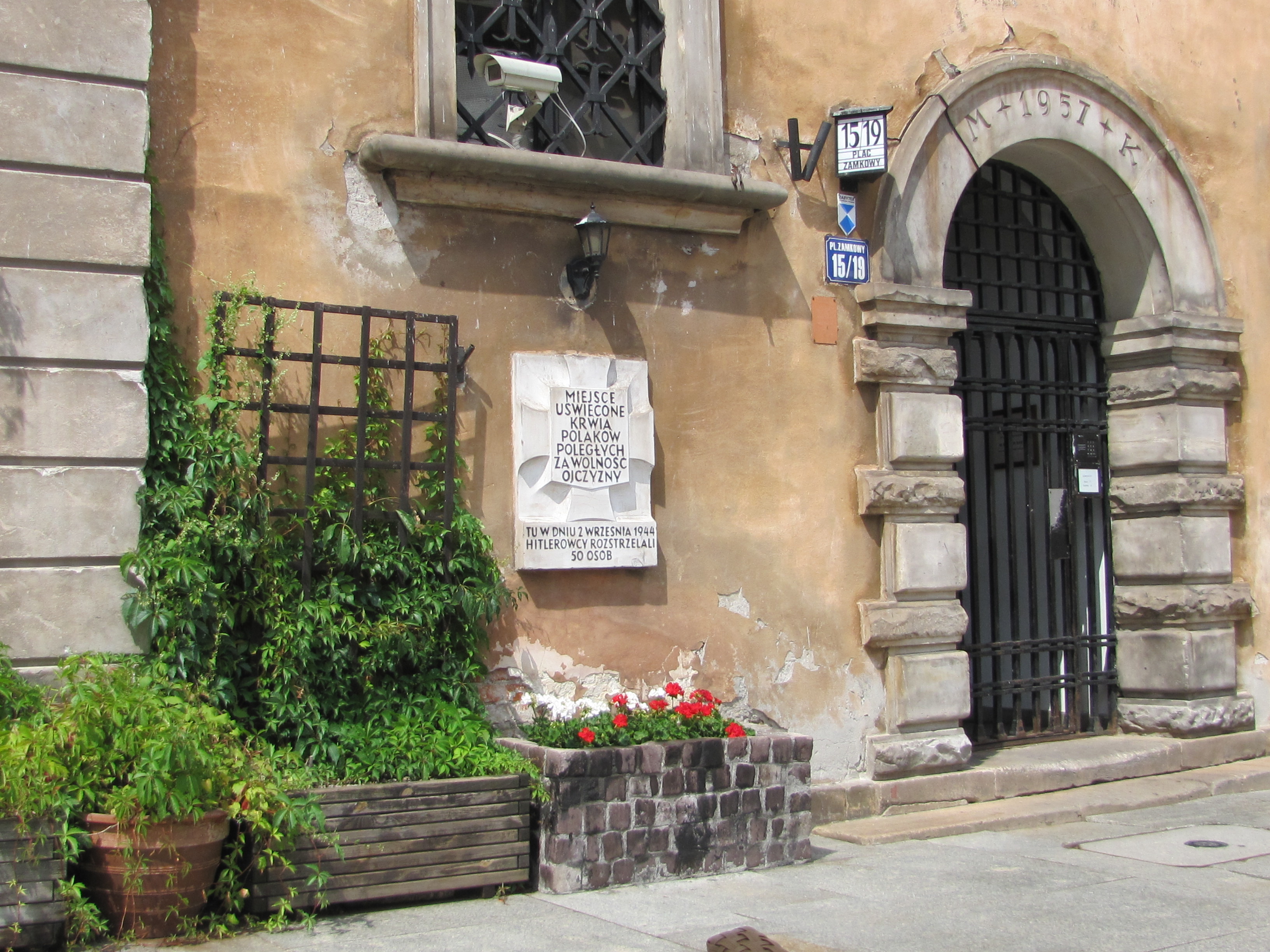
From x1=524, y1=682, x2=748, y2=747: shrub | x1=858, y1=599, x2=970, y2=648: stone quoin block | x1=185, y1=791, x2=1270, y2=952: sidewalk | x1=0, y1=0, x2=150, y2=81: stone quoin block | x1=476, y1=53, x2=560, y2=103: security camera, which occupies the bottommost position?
x1=185, y1=791, x2=1270, y2=952: sidewalk

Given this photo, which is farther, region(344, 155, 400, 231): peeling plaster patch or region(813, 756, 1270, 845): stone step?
region(813, 756, 1270, 845): stone step

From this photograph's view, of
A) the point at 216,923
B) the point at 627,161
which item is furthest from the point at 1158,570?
the point at 216,923

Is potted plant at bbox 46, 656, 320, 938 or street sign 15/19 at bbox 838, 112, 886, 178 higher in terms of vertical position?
street sign 15/19 at bbox 838, 112, 886, 178

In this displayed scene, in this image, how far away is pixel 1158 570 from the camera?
841cm

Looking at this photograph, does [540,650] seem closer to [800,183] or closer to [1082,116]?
[800,183]

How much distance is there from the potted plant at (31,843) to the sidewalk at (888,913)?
0.56m

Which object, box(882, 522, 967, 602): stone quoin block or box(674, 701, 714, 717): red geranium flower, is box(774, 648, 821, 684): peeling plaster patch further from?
box(674, 701, 714, 717): red geranium flower

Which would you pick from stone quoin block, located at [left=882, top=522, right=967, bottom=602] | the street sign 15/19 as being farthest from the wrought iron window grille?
stone quoin block, located at [left=882, top=522, right=967, bottom=602]

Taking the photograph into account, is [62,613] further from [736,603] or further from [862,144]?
[862,144]

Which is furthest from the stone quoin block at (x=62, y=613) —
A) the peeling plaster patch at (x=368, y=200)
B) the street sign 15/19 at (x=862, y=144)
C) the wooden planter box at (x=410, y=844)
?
the street sign 15/19 at (x=862, y=144)

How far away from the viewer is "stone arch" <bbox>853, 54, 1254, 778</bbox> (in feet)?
23.7

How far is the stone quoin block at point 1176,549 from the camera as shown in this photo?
328 inches

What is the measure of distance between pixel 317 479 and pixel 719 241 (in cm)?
250

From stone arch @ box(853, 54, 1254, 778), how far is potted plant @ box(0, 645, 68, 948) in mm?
4159
